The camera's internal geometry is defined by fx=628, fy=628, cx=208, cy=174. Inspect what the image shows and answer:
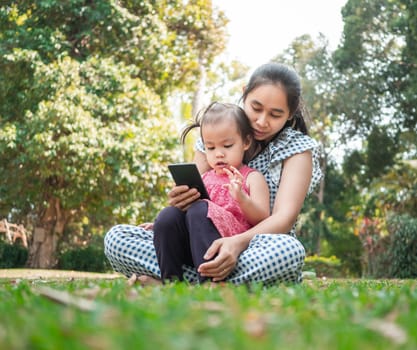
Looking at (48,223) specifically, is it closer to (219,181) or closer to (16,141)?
(16,141)

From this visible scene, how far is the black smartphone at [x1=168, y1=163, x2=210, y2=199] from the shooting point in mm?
3176

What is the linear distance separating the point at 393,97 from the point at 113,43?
37.7 feet

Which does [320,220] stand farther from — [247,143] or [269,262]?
[269,262]

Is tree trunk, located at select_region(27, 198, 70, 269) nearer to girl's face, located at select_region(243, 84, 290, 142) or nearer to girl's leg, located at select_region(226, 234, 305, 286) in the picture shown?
girl's face, located at select_region(243, 84, 290, 142)

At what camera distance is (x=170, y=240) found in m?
3.18

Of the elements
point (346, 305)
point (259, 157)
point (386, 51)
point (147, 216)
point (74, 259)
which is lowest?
point (74, 259)

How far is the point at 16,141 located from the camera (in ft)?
43.2

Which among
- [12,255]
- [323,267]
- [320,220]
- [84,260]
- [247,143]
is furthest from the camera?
[320,220]

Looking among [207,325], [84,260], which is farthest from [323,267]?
[207,325]

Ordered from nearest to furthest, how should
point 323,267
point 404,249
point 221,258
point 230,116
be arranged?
point 221,258 < point 230,116 < point 404,249 < point 323,267

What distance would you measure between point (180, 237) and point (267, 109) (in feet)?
2.97

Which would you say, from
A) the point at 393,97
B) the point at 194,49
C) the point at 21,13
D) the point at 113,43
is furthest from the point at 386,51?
the point at 21,13

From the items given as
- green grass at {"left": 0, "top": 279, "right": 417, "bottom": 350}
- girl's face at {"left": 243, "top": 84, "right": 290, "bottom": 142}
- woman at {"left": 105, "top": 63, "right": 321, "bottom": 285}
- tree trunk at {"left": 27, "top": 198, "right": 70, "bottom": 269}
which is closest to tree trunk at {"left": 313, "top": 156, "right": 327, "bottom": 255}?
tree trunk at {"left": 27, "top": 198, "right": 70, "bottom": 269}

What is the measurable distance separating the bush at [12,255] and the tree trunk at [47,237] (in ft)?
1.90
